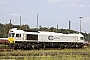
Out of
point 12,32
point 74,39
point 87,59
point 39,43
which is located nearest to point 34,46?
point 39,43

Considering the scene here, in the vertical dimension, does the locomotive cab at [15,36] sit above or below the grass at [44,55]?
above

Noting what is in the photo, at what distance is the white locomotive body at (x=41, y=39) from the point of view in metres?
35.3

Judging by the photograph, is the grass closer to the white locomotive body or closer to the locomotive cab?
the white locomotive body

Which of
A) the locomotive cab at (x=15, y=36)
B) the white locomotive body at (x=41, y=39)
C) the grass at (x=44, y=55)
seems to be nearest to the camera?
the grass at (x=44, y=55)

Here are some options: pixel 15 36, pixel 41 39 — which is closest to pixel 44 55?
pixel 15 36

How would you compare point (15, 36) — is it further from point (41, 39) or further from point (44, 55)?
point (44, 55)

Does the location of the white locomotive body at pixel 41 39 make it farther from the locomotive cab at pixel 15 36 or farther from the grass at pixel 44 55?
the grass at pixel 44 55

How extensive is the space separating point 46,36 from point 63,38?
152 inches

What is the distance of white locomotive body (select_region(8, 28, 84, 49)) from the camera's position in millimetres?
35281

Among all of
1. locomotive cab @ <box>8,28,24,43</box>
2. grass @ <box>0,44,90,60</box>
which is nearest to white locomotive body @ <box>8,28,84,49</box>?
locomotive cab @ <box>8,28,24,43</box>

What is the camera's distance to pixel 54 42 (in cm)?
3962

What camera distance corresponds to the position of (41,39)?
38.3 m

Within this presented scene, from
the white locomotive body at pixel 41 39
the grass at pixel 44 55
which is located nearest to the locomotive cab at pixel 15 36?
the white locomotive body at pixel 41 39

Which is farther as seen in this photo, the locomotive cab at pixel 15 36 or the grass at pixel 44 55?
the locomotive cab at pixel 15 36
